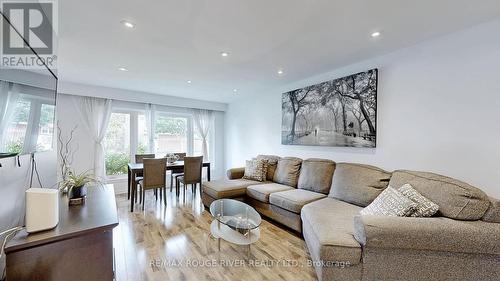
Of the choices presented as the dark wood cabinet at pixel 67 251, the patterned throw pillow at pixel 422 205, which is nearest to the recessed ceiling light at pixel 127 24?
the dark wood cabinet at pixel 67 251

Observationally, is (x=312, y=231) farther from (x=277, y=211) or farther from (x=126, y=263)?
(x=126, y=263)

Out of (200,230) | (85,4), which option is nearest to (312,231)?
(200,230)

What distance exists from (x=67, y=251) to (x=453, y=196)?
9.25 feet

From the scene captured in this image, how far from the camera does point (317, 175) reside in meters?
3.19

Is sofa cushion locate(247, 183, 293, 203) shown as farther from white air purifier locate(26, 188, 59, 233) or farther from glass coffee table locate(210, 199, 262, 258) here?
white air purifier locate(26, 188, 59, 233)

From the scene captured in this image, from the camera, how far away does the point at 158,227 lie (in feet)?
9.61

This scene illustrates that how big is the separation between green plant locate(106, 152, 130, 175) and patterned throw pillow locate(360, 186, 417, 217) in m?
5.01

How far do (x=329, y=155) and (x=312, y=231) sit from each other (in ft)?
5.54

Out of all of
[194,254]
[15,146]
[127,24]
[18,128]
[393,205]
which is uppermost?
[127,24]

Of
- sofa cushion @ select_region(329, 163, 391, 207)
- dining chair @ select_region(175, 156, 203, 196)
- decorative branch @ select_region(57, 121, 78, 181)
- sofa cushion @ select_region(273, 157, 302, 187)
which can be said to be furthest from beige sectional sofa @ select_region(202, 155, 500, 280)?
decorative branch @ select_region(57, 121, 78, 181)

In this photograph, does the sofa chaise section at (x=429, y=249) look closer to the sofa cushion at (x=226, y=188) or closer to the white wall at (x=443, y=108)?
the white wall at (x=443, y=108)

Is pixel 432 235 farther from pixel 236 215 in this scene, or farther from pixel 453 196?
pixel 236 215

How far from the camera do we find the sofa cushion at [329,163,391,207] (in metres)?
2.48

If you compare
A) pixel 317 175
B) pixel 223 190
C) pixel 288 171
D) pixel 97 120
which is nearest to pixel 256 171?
pixel 288 171
